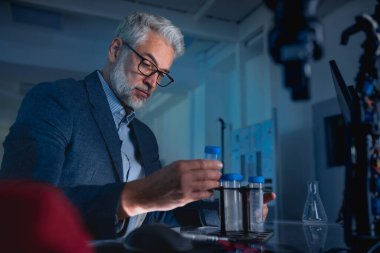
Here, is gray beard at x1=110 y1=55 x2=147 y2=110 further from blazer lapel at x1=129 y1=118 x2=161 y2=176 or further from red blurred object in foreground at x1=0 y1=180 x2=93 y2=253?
red blurred object in foreground at x1=0 y1=180 x2=93 y2=253

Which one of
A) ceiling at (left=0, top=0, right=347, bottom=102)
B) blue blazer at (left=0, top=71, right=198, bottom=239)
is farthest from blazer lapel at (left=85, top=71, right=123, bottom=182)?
ceiling at (left=0, top=0, right=347, bottom=102)

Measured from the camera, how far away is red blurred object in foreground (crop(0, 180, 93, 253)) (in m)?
0.26

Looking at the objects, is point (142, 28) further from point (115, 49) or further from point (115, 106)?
point (115, 106)

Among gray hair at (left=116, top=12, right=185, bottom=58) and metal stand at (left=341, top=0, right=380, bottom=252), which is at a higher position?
gray hair at (left=116, top=12, right=185, bottom=58)

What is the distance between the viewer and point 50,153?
37.7 inches

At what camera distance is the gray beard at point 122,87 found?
1.53m

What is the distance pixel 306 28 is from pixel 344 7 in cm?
333

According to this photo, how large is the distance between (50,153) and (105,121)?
13.0 inches

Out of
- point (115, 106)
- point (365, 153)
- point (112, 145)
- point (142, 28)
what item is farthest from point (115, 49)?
point (365, 153)

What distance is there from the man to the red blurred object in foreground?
508 mm

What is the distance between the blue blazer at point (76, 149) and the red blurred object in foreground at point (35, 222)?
0.53 metres

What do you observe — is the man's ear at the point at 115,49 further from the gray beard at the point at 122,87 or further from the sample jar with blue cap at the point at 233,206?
the sample jar with blue cap at the point at 233,206

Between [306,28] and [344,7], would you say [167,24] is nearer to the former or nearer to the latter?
[306,28]

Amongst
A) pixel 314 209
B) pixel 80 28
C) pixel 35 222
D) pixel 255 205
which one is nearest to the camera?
pixel 35 222
